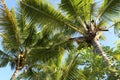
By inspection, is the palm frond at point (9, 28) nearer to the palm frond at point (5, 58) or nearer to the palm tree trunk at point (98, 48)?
the palm frond at point (5, 58)

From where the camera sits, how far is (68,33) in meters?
12.2

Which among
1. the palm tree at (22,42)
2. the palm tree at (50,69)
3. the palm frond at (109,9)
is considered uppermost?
the palm frond at (109,9)

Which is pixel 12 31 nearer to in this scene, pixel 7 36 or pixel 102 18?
pixel 7 36

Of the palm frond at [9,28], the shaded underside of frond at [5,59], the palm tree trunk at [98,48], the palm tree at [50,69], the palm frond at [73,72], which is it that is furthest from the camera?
the shaded underside of frond at [5,59]

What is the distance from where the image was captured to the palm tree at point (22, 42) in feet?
41.0

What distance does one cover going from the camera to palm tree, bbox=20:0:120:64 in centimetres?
1162

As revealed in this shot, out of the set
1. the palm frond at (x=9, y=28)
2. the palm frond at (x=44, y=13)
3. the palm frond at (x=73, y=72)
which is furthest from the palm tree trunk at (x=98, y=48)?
the palm frond at (x=9, y=28)

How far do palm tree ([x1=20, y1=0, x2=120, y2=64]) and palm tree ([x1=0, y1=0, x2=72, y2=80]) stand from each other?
0.48m

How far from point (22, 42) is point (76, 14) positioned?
3.50 metres

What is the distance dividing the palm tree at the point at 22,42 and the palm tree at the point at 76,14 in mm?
479

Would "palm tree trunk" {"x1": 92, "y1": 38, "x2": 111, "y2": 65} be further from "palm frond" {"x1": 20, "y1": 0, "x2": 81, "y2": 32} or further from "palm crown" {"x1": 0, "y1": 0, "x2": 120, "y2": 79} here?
"palm frond" {"x1": 20, "y1": 0, "x2": 81, "y2": 32}

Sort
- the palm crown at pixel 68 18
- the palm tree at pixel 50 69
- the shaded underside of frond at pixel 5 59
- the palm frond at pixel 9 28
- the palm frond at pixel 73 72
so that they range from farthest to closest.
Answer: the shaded underside of frond at pixel 5 59, the palm tree at pixel 50 69, the palm frond at pixel 9 28, the palm crown at pixel 68 18, the palm frond at pixel 73 72

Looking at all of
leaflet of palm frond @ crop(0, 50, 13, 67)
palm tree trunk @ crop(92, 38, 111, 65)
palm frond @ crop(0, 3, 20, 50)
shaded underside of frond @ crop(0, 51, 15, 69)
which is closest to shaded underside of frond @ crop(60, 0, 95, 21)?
palm tree trunk @ crop(92, 38, 111, 65)

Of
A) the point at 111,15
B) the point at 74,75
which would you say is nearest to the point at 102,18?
the point at 111,15
